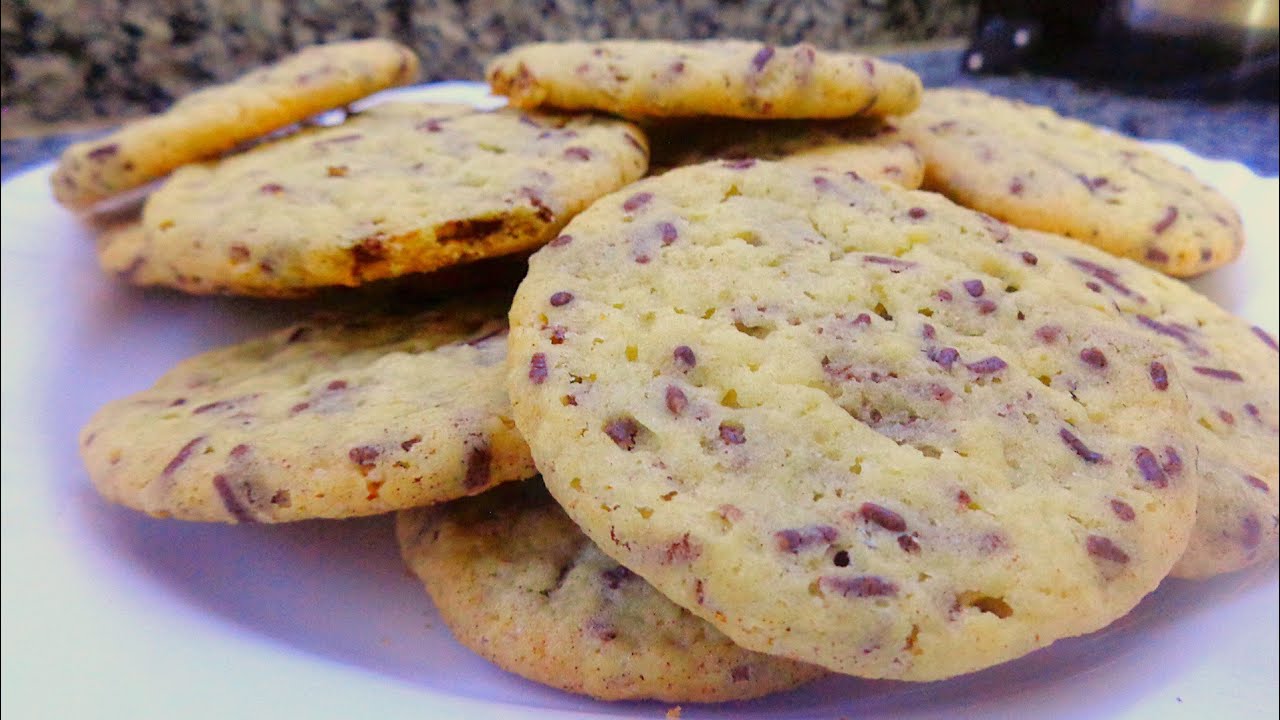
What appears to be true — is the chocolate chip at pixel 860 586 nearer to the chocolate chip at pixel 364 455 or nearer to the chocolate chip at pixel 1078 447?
the chocolate chip at pixel 1078 447

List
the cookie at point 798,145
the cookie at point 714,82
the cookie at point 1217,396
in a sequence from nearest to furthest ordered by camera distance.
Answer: the cookie at point 1217,396
the cookie at point 714,82
the cookie at point 798,145

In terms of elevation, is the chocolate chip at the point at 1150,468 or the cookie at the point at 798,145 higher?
the cookie at the point at 798,145

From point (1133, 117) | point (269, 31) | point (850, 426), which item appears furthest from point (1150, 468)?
point (269, 31)

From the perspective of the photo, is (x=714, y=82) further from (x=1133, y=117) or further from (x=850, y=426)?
(x=1133, y=117)

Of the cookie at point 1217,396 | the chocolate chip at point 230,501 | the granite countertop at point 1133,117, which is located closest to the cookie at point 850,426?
the cookie at point 1217,396

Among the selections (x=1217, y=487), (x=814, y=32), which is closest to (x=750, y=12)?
(x=814, y=32)

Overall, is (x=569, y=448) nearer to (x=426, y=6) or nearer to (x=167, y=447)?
(x=167, y=447)

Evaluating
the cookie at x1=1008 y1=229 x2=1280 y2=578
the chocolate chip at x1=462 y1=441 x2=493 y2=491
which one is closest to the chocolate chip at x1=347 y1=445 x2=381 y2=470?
the chocolate chip at x1=462 y1=441 x2=493 y2=491

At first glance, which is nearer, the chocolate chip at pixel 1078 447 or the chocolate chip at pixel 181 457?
the chocolate chip at pixel 1078 447
